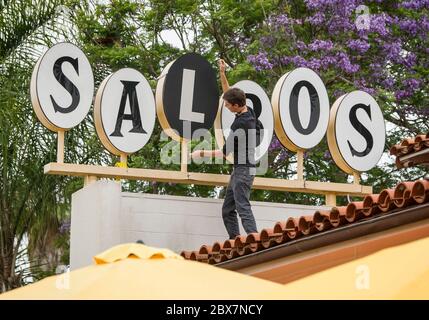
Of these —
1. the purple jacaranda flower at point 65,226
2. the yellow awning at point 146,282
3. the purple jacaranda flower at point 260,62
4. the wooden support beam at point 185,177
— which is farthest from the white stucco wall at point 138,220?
the purple jacaranda flower at point 65,226

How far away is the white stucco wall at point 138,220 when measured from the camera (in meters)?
12.4

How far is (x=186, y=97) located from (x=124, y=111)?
0.70 metres

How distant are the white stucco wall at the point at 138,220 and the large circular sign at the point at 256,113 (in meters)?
0.87

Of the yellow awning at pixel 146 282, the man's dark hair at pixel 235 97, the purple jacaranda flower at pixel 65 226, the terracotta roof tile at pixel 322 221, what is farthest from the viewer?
the purple jacaranda flower at pixel 65 226

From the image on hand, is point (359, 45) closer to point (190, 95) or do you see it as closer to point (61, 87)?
point (190, 95)

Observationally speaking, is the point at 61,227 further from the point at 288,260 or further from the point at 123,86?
the point at 288,260

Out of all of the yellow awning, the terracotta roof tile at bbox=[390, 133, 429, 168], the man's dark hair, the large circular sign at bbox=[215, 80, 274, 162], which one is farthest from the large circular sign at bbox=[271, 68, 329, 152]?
the yellow awning

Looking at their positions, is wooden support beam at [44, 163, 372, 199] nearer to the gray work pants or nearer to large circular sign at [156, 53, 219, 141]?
large circular sign at [156, 53, 219, 141]

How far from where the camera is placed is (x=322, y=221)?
9.08 m

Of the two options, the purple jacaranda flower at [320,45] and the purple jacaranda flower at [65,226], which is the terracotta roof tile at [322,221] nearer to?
the purple jacaranda flower at [320,45]

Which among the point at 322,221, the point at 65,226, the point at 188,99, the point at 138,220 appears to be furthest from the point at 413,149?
the point at 65,226

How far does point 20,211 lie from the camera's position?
18.8 metres

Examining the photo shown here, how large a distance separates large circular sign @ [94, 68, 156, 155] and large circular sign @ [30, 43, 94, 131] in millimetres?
228

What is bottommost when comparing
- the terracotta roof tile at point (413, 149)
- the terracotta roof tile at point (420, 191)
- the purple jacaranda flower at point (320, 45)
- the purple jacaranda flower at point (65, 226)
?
the purple jacaranda flower at point (65, 226)
